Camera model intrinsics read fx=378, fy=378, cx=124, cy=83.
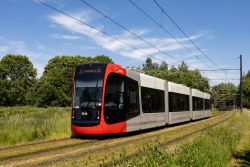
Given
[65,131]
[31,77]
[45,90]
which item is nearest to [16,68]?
[31,77]

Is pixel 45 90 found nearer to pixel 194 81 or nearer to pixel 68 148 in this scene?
pixel 194 81

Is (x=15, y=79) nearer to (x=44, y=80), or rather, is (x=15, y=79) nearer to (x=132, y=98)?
(x=44, y=80)

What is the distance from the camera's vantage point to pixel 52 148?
44.0ft

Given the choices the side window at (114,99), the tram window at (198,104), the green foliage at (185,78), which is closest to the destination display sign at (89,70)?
the side window at (114,99)

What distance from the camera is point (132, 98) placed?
63.0 feet

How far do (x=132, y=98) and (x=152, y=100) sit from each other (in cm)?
375

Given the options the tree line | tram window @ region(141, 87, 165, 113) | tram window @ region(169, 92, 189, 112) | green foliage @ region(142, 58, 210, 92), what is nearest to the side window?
tram window @ region(141, 87, 165, 113)

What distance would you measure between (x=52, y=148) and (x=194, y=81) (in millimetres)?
80637

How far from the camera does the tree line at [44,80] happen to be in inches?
2781

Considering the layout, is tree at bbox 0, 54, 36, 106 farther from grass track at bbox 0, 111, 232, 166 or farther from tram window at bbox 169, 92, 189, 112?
grass track at bbox 0, 111, 232, 166

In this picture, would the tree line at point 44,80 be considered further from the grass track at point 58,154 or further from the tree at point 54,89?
the grass track at point 58,154

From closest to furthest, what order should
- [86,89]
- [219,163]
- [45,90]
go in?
[219,163] → [86,89] → [45,90]

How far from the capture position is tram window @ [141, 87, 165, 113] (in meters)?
21.2

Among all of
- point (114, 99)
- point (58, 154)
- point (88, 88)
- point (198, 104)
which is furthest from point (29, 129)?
point (198, 104)
